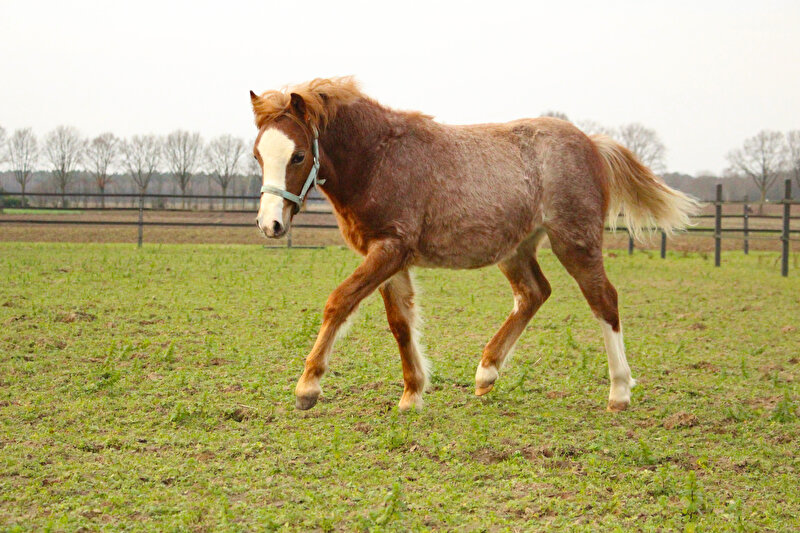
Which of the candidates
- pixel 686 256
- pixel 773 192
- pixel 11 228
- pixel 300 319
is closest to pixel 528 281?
pixel 300 319

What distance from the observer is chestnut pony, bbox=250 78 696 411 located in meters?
4.20

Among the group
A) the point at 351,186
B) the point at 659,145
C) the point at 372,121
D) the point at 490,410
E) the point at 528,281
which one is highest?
the point at 659,145

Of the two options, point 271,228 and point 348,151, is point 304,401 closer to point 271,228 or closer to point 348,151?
point 271,228

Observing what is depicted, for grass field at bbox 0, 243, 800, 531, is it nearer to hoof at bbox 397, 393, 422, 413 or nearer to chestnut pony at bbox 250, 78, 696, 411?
hoof at bbox 397, 393, 422, 413

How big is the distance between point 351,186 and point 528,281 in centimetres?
183

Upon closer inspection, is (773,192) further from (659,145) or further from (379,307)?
(379,307)

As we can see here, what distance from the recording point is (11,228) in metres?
26.4

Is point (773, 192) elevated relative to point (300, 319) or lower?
elevated

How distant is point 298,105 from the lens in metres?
4.23

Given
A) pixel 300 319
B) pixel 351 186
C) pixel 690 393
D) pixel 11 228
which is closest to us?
pixel 351 186

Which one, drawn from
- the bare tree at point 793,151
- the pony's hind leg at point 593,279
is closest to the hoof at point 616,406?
the pony's hind leg at point 593,279

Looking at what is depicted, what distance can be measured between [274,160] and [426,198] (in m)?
1.09

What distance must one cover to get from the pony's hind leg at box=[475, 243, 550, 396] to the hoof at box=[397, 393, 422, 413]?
29.2 inches

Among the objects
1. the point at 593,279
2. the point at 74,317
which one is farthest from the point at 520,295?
the point at 74,317
